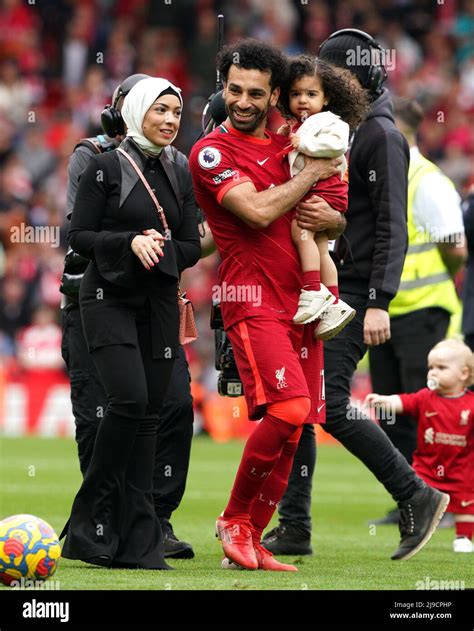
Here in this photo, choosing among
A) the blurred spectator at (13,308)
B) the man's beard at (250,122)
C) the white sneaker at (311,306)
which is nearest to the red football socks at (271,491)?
the white sneaker at (311,306)

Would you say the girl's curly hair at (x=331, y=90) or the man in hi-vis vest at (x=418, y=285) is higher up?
the girl's curly hair at (x=331, y=90)

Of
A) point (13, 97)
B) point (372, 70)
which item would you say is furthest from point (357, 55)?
point (13, 97)

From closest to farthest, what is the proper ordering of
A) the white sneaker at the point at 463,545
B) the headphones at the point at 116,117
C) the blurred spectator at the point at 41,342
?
1. the headphones at the point at 116,117
2. the white sneaker at the point at 463,545
3. the blurred spectator at the point at 41,342

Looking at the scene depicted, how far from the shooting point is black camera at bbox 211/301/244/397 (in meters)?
6.99

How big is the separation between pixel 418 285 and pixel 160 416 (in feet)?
8.61

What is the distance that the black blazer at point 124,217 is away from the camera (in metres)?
6.36

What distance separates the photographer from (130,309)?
6492 mm

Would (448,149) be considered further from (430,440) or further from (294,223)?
(294,223)

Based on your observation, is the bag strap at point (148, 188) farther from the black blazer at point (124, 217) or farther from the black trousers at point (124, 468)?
the black trousers at point (124, 468)

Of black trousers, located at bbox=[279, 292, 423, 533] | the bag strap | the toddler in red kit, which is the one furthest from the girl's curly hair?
black trousers, located at bbox=[279, 292, 423, 533]

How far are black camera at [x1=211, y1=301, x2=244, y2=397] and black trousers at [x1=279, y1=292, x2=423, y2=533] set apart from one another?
0.57m

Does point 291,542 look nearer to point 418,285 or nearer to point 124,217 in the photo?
point 124,217

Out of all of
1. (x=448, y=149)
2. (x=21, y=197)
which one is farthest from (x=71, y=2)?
(x=448, y=149)

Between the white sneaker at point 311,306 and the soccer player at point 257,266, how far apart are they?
0.06m
